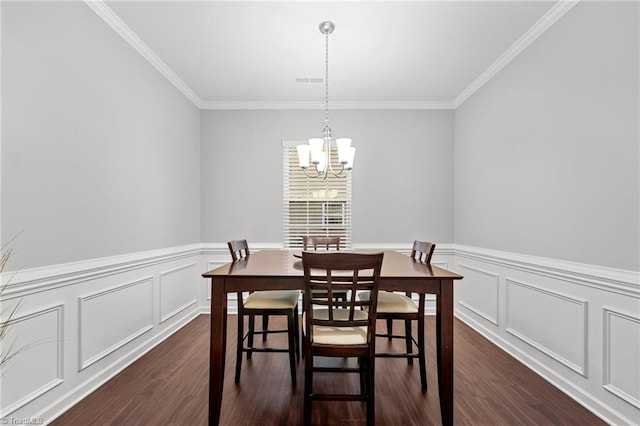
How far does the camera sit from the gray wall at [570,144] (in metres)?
1.99

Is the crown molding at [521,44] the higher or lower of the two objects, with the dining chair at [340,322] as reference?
higher

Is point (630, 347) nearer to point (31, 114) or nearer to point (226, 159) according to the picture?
point (31, 114)

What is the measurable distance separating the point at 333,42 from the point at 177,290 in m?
3.03

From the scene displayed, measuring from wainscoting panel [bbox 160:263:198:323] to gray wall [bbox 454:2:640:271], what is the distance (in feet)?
11.2

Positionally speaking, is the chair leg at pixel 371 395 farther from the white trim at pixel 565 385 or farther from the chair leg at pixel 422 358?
the white trim at pixel 565 385

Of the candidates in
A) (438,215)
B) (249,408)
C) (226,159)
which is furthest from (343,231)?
(249,408)

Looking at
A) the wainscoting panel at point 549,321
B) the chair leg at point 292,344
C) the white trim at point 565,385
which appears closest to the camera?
the white trim at point 565,385

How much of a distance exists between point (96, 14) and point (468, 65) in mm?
3255

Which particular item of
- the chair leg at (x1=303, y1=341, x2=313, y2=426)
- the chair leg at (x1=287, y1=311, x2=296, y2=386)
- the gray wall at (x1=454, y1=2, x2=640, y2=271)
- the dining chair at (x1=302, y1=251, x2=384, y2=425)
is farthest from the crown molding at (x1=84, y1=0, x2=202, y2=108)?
the gray wall at (x1=454, y1=2, x2=640, y2=271)

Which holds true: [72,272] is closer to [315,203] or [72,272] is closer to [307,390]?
[307,390]

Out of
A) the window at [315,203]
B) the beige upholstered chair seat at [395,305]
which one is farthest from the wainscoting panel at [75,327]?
the beige upholstered chair seat at [395,305]

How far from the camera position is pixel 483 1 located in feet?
7.81

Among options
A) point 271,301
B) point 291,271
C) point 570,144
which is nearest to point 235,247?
point 271,301

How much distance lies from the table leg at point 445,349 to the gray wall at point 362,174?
8.24 ft
